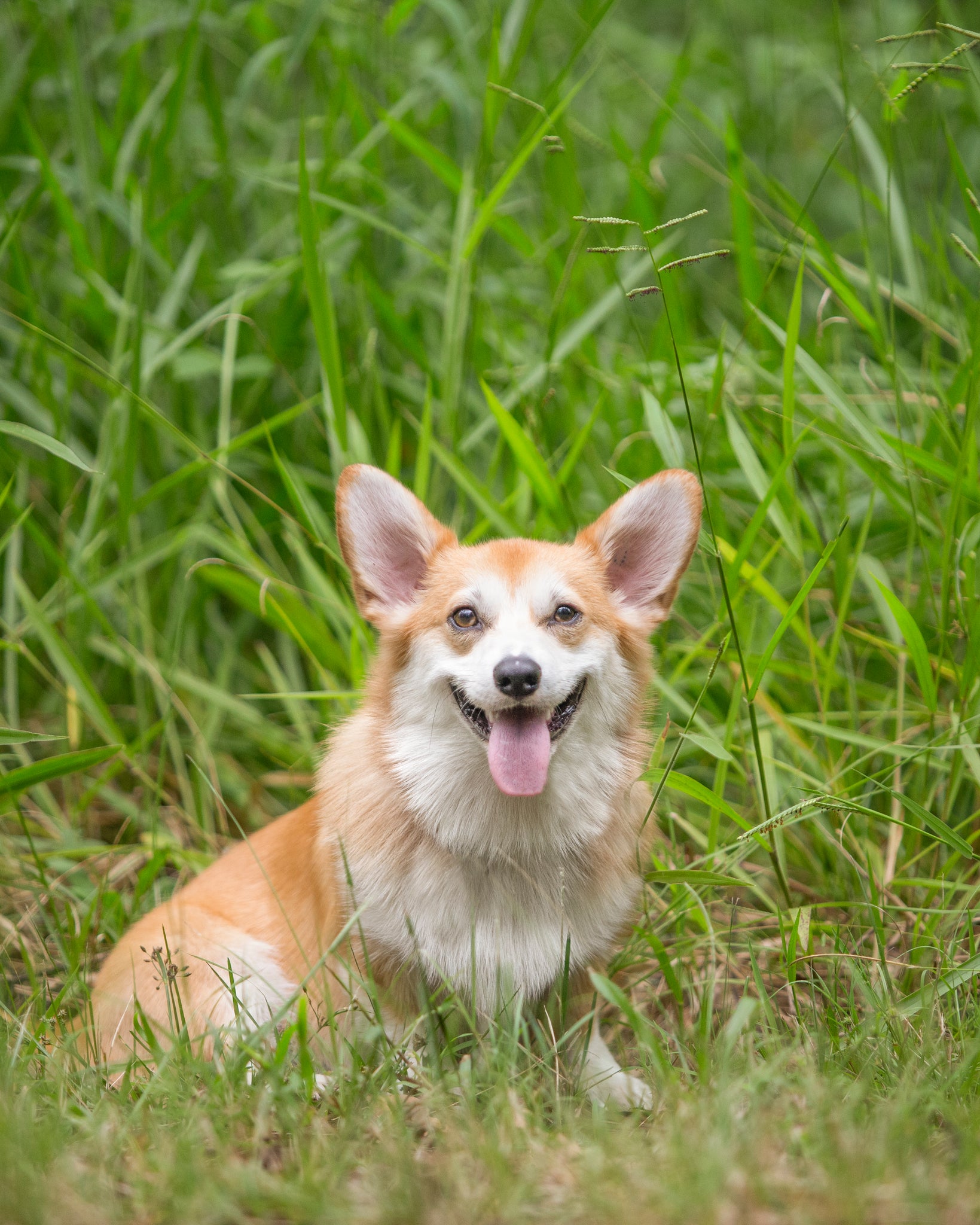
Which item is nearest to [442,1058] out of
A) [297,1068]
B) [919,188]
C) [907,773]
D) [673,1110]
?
[297,1068]

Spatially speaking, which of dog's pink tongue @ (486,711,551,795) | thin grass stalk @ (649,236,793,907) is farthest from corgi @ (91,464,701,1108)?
thin grass stalk @ (649,236,793,907)

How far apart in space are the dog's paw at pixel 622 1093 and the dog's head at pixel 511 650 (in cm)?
62

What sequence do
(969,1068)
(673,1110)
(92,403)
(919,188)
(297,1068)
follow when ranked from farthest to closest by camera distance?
(919,188)
(92,403)
(297,1068)
(969,1068)
(673,1110)

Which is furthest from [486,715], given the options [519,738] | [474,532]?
[474,532]

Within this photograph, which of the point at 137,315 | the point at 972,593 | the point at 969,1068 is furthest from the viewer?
the point at 137,315

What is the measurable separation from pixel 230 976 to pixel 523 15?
3.53m

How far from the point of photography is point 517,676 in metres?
2.43

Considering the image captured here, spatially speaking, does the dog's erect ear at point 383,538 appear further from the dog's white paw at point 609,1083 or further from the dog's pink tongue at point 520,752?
the dog's white paw at point 609,1083

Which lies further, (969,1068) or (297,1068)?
(297,1068)

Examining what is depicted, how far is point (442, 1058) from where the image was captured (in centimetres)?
254

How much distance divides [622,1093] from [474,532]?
Result: 70.4 inches

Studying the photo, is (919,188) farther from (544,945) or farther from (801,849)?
(544,945)

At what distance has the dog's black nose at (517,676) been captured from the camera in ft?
7.97

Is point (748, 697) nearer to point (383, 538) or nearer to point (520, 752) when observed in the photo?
point (520, 752)
